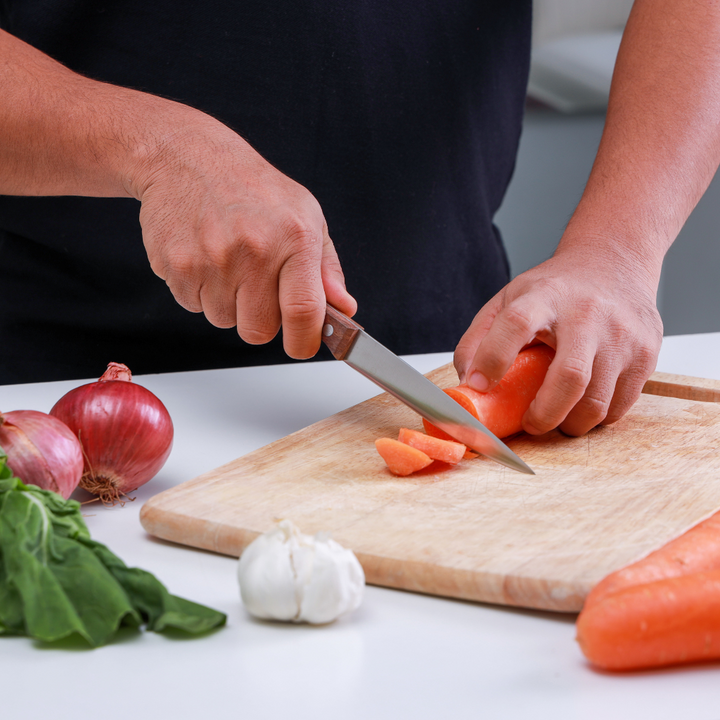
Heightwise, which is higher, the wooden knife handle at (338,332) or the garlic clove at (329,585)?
the wooden knife handle at (338,332)

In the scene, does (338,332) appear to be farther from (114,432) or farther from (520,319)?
(114,432)

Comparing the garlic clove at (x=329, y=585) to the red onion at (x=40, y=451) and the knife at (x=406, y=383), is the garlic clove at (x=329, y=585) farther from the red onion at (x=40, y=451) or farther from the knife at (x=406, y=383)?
the knife at (x=406, y=383)

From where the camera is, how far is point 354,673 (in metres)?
0.81

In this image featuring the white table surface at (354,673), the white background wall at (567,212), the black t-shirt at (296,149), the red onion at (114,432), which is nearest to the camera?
the white table surface at (354,673)

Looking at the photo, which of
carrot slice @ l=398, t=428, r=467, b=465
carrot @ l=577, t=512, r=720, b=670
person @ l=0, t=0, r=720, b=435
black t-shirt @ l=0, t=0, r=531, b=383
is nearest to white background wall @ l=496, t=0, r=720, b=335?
person @ l=0, t=0, r=720, b=435

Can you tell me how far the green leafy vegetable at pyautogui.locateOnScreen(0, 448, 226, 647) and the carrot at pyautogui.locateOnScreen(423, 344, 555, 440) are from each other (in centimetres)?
68

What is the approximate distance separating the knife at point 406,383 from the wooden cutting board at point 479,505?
44mm

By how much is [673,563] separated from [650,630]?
169 millimetres

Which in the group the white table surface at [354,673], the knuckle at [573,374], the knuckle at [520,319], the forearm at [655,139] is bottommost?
the white table surface at [354,673]

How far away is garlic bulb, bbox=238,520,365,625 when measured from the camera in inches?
33.6

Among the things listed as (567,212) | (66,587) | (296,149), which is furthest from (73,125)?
(567,212)

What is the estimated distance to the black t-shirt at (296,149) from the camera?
1988 mm

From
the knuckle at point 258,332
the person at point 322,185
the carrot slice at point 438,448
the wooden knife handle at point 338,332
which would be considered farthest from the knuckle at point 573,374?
the knuckle at point 258,332

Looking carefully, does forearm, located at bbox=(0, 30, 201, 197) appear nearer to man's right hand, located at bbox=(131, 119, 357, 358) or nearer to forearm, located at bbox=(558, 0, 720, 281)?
man's right hand, located at bbox=(131, 119, 357, 358)
